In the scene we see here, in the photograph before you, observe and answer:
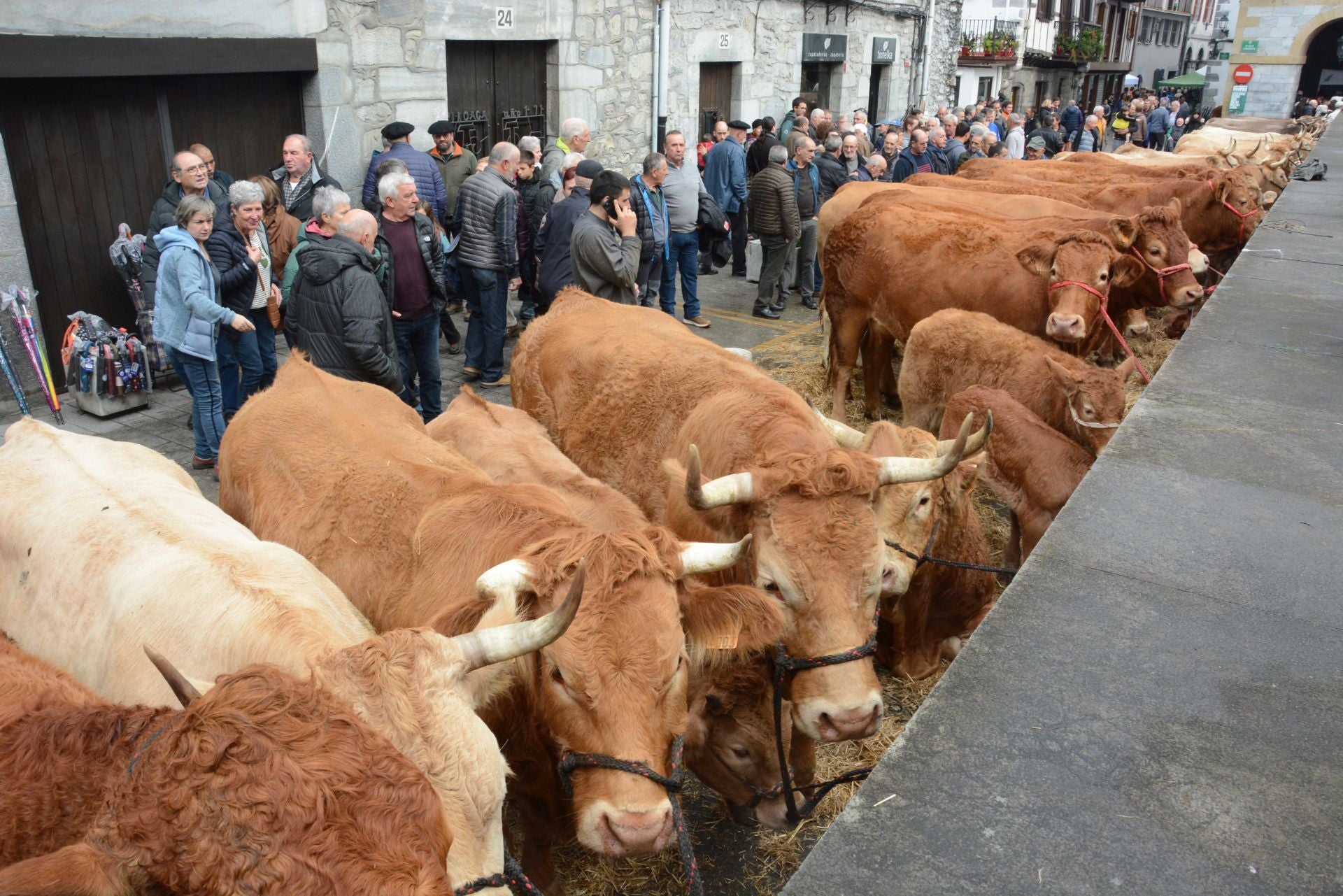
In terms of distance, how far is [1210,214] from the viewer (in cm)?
948

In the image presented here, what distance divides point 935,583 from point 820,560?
1567mm

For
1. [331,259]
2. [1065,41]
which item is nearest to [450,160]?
[331,259]

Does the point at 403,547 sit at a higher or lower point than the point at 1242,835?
lower

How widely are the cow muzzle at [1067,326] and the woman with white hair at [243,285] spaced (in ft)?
17.0

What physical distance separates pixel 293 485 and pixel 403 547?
78 cm

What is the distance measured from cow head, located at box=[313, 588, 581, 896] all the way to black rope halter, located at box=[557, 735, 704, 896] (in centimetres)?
34

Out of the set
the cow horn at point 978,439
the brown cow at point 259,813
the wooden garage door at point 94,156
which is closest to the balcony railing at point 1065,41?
the wooden garage door at point 94,156

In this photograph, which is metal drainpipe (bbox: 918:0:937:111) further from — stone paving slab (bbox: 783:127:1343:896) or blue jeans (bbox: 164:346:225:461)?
stone paving slab (bbox: 783:127:1343:896)

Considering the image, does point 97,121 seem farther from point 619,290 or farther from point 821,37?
point 821,37

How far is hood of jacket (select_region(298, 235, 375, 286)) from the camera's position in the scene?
5.69m

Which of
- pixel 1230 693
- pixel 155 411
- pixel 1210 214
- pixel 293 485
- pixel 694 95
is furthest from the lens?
pixel 694 95

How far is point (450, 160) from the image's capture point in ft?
33.2

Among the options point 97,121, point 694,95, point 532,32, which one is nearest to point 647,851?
point 97,121

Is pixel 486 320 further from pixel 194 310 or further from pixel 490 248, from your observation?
pixel 194 310
